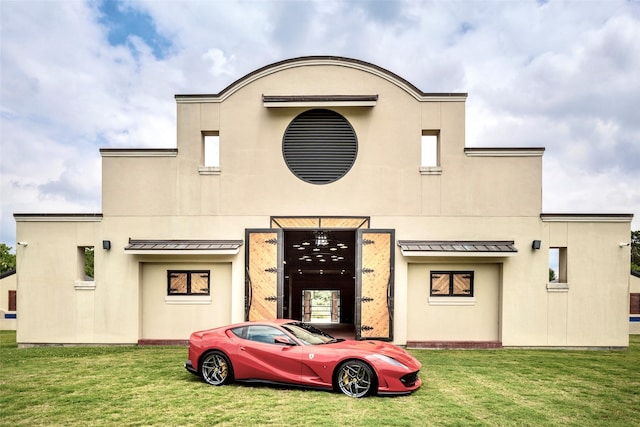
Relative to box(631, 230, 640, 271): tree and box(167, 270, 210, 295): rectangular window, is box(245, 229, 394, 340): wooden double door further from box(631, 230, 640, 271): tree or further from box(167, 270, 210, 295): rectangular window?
box(631, 230, 640, 271): tree

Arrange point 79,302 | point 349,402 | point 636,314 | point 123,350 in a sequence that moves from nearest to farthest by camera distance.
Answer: point 349,402 → point 123,350 → point 79,302 → point 636,314

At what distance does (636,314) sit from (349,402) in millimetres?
19598

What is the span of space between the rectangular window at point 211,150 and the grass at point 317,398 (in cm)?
571

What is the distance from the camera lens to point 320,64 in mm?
14508

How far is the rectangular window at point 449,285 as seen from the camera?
46.8 ft

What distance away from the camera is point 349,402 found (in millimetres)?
7684

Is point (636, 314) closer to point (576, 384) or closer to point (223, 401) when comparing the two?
point (576, 384)

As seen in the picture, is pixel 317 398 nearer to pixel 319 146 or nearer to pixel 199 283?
pixel 199 283

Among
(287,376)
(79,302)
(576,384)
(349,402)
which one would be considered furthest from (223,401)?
(79,302)

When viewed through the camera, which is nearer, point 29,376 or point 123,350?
point 29,376

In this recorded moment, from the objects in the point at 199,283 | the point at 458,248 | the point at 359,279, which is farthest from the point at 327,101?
the point at 199,283

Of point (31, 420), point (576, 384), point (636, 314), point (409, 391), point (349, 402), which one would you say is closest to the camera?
point (31, 420)

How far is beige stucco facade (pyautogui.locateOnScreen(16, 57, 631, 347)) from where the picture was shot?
46.4 ft

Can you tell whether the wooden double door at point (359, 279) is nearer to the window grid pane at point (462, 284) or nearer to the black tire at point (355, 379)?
the window grid pane at point (462, 284)
